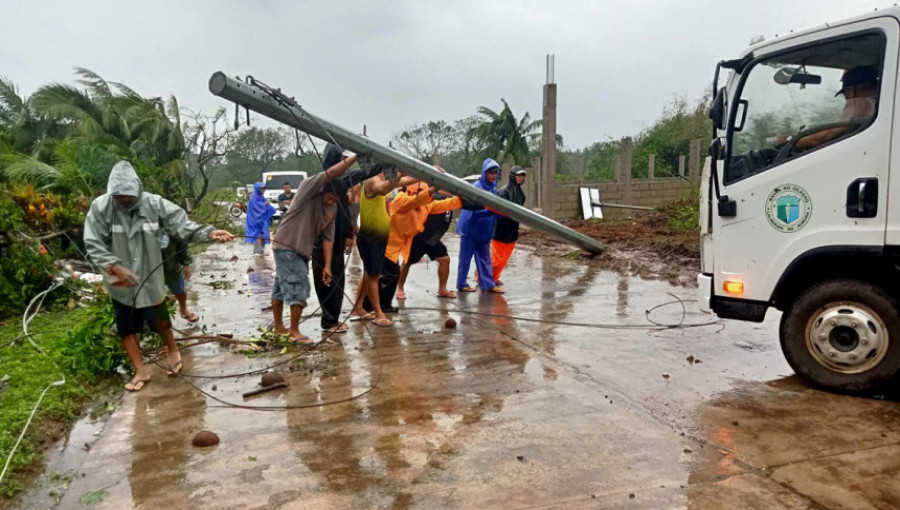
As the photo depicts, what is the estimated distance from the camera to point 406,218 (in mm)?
7227

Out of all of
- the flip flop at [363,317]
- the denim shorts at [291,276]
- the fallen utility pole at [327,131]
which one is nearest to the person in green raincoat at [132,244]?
the denim shorts at [291,276]

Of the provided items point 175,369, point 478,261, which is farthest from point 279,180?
point 175,369

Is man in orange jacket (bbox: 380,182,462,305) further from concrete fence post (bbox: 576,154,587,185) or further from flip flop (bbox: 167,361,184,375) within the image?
concrete fence post (bbox: 576,154,587,185)

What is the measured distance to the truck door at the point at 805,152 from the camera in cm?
402

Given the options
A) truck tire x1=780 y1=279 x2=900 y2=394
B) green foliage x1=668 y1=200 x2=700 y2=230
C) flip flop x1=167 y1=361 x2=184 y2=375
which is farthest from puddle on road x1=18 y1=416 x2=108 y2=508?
green foliage x1=668 y1=200 x2=700 y2=230

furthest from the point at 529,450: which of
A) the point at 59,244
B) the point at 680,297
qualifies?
the point at 59,244

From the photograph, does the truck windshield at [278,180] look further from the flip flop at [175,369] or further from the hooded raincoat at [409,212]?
the flip flop at [175,369]

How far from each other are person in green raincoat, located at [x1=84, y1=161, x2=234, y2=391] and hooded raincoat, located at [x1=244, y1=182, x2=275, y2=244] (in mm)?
10546

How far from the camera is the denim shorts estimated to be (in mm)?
5684

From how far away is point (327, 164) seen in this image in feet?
19.4

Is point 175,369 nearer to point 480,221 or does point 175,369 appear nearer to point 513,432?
point 513,432

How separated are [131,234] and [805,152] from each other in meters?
4.78

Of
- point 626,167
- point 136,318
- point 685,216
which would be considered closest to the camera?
point 136,318

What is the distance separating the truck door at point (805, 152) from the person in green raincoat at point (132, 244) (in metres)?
3.81
